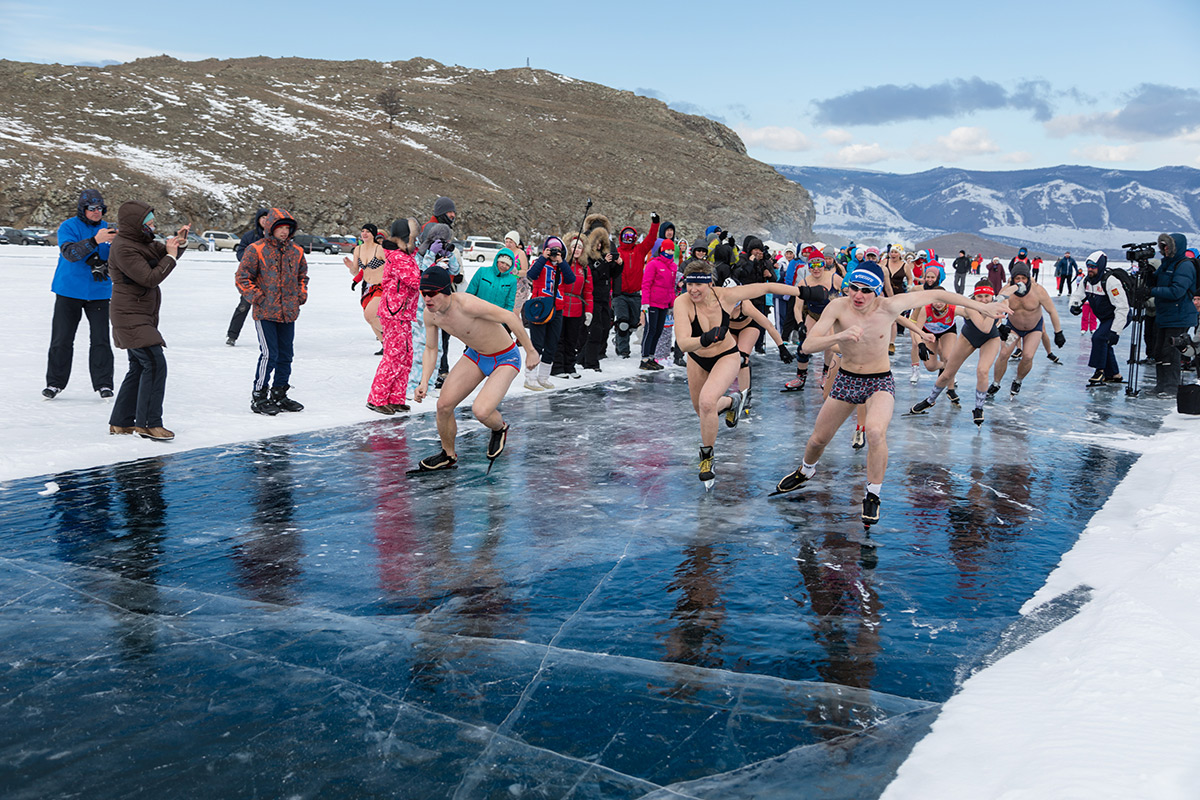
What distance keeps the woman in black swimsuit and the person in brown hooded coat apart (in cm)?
422

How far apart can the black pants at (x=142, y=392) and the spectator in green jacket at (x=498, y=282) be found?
137 inches

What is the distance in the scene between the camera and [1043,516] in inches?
261

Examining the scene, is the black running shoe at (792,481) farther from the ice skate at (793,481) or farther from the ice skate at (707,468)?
the ice skate at (707,468)

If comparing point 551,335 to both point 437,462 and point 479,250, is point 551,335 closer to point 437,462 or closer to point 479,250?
point 437,462

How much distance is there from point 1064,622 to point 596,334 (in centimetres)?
1020

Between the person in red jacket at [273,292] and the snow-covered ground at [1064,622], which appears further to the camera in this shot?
the person in red jacket at [273,292]

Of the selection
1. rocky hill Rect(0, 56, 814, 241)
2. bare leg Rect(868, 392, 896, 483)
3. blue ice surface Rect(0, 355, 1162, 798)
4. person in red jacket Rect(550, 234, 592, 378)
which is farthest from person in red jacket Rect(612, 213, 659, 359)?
rocky hill Rect(0, 56, 814, 241)

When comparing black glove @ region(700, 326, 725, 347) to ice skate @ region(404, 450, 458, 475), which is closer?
black glove @ region(700, 326, 725, 347)

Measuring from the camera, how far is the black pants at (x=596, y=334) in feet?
46.9

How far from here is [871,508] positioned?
6066 millimetres

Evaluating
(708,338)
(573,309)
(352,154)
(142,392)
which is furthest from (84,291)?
(352,154)

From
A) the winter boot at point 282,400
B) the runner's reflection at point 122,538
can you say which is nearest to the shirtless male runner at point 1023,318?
the winter boot at point 282,400

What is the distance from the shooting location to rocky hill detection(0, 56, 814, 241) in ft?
224

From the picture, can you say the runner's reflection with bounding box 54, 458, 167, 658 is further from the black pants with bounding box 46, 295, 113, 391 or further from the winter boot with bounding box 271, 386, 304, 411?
the black pants with bounding box 46, 295, 113, 391
